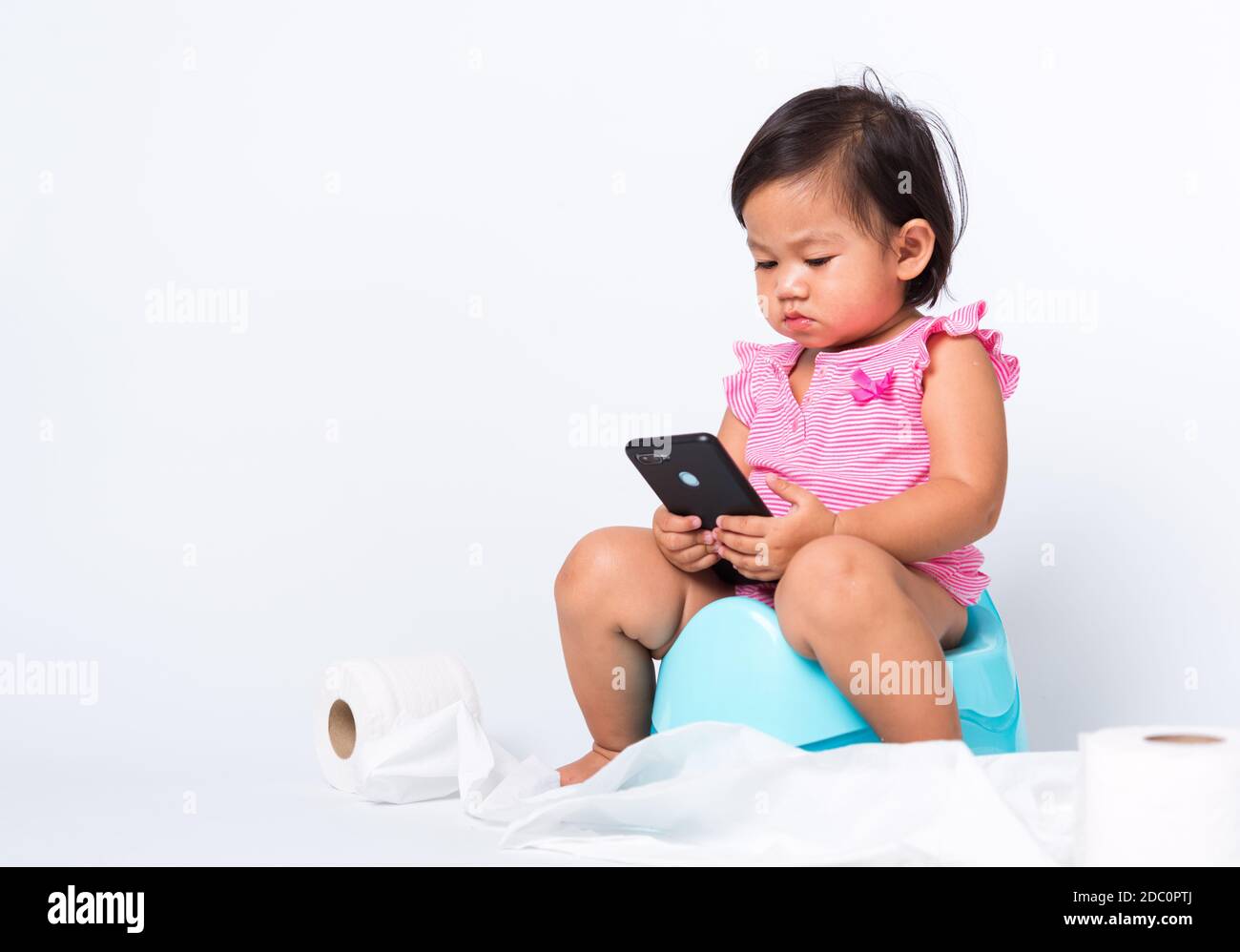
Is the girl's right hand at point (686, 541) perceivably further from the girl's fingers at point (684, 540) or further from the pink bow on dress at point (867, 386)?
the pink bow on dress at point (867, 386)

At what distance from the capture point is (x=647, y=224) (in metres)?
2.16

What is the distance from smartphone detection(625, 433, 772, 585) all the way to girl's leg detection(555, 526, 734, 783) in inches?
2.7

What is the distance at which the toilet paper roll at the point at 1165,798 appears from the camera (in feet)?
3.08

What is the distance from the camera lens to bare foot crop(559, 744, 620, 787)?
154 centimetres

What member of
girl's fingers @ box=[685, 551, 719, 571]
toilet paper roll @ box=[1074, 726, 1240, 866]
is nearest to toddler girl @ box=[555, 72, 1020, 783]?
girl's fingers @ box=[685, 551, 719, 571]

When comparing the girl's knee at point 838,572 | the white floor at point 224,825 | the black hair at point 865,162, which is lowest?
the white floor at point 224,825

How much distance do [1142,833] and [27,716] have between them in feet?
4.69

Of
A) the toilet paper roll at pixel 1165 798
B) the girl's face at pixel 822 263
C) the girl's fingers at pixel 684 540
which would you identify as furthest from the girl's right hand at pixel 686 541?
the toilet paper roll at pixel 1165 798

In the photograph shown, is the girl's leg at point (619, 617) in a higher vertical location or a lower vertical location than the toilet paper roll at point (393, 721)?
higher

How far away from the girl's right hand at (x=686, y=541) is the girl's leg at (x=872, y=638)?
0.15 metres

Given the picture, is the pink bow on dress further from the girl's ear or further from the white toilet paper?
the white toilet paper

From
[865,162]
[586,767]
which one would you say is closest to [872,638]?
[586,767]

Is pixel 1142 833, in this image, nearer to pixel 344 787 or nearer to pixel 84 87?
pixel 344 787
